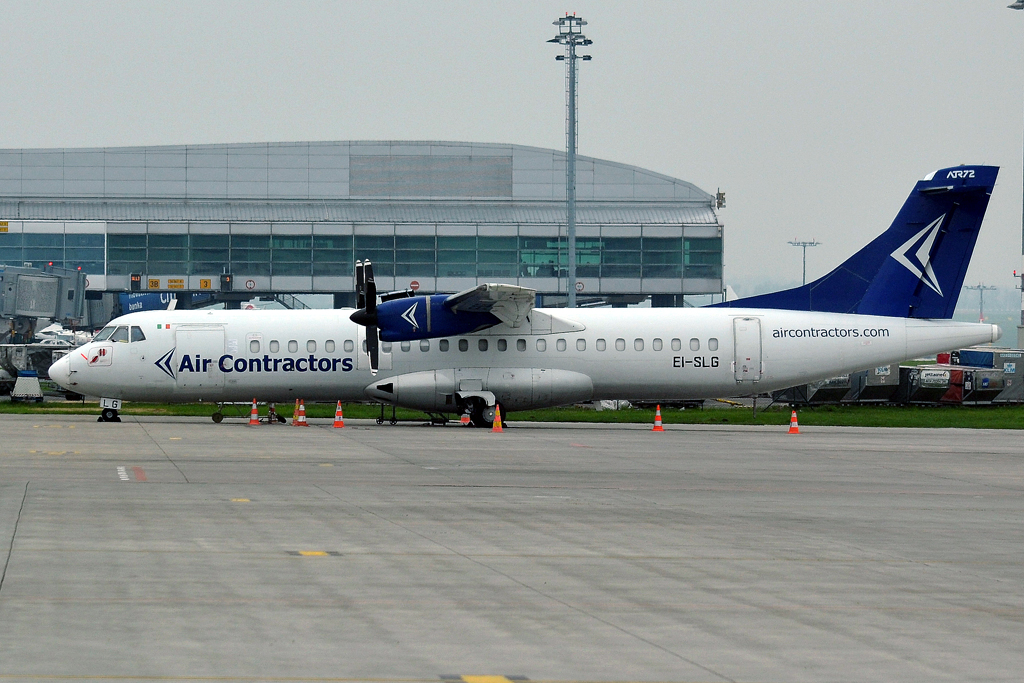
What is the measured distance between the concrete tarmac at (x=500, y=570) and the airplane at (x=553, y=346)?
1002 cm

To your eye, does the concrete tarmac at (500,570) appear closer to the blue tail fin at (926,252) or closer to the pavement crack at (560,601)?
the pavement crack at (560,601)

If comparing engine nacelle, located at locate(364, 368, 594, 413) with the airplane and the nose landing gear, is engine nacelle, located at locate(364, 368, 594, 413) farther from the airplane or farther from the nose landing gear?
the nose landing gear

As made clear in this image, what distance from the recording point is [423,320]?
2995cm

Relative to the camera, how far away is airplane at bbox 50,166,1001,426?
99.7 feet

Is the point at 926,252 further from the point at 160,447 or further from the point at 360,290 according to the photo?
the point at 160,447

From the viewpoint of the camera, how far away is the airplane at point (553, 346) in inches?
1196

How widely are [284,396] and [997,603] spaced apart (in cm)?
2384

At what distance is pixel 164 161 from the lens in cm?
8775

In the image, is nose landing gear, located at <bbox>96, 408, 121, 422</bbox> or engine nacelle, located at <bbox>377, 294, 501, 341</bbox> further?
nose landing gear, located at <bbox>96, 408, 121, 422</bbox>

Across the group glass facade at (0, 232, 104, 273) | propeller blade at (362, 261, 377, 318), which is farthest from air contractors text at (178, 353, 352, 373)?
glass facade at (0, 232, 104, 273)

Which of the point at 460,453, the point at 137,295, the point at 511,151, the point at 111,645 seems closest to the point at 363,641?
the point at 111,645

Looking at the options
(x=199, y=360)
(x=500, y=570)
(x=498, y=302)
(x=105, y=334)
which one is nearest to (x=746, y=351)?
(x=498, y=302)

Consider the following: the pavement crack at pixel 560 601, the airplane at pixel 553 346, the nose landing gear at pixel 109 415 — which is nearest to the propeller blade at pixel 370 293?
the airplane at pixel 553 346

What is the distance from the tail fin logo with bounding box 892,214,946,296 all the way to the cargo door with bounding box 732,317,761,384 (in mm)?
A: 4506
